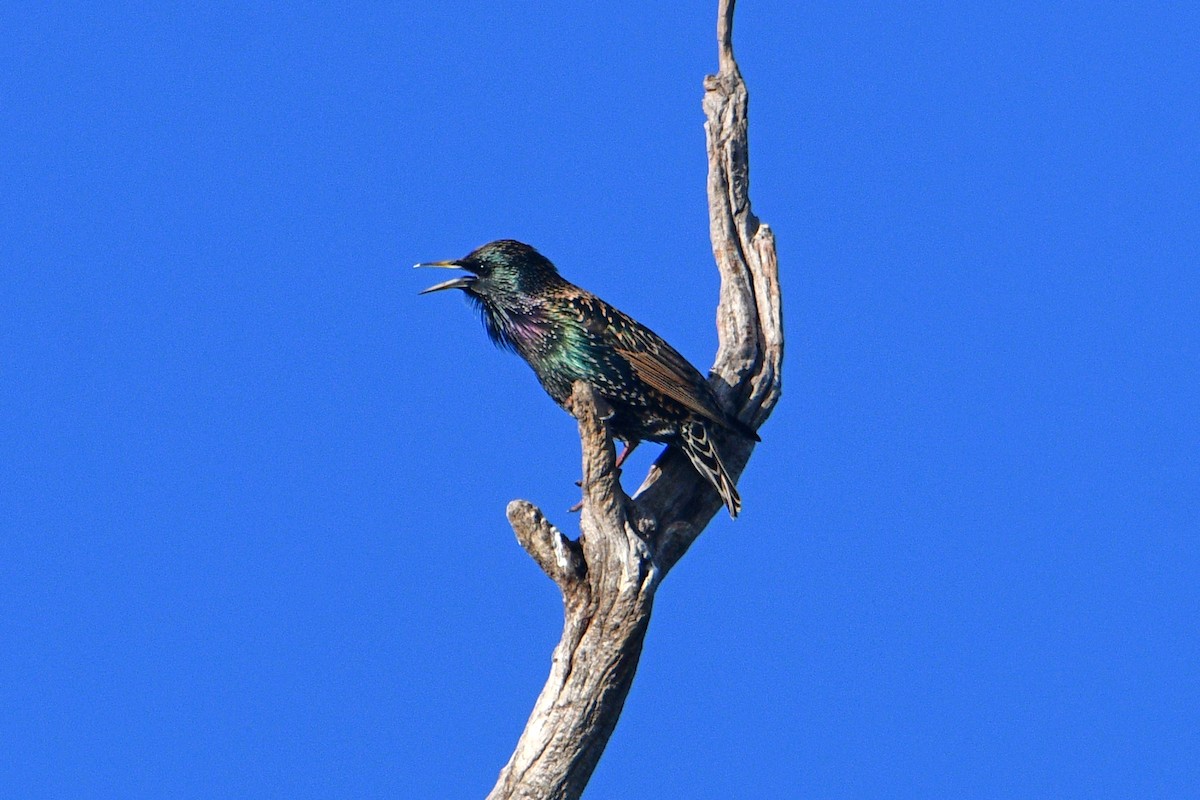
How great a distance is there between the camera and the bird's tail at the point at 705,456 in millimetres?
8305

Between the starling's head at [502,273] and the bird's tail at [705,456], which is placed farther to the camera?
the starling's head at [502,273]

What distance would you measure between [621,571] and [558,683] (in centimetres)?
63

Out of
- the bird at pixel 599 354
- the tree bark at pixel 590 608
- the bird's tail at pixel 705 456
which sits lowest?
the tree bark at pixel 590 608

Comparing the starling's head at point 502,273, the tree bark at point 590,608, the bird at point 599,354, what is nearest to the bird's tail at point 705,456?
the bird at point 599,354

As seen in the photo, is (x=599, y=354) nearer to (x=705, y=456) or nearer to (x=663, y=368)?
(x=663, y=368)

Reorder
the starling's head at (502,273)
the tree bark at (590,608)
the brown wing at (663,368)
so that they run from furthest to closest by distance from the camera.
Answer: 1. the starling's head at (502,273)
2. the brown wing at (663,368)
3. the tree bark at (590,608)

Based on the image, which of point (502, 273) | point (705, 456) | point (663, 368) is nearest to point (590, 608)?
point (705, 456)

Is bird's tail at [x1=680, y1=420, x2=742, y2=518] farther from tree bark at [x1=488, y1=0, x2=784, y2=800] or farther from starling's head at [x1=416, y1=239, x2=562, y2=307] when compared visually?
starling's head at [x1=416, y1=239, x2=562, y2=307]

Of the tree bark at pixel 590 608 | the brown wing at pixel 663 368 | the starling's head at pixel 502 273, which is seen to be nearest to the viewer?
the tree bark at pixel 590 608

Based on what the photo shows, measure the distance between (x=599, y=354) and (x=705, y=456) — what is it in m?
0.74

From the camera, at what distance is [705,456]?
27.4ft

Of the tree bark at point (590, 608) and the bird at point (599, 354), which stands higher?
the bird at point (599, 354)

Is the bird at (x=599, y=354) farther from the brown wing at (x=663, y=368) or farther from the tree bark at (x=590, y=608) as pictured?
the tree bark at (x=590, y=608)

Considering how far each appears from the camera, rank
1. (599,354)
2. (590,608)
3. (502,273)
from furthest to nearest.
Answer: (502,273) → (599,354) → (590,608)
